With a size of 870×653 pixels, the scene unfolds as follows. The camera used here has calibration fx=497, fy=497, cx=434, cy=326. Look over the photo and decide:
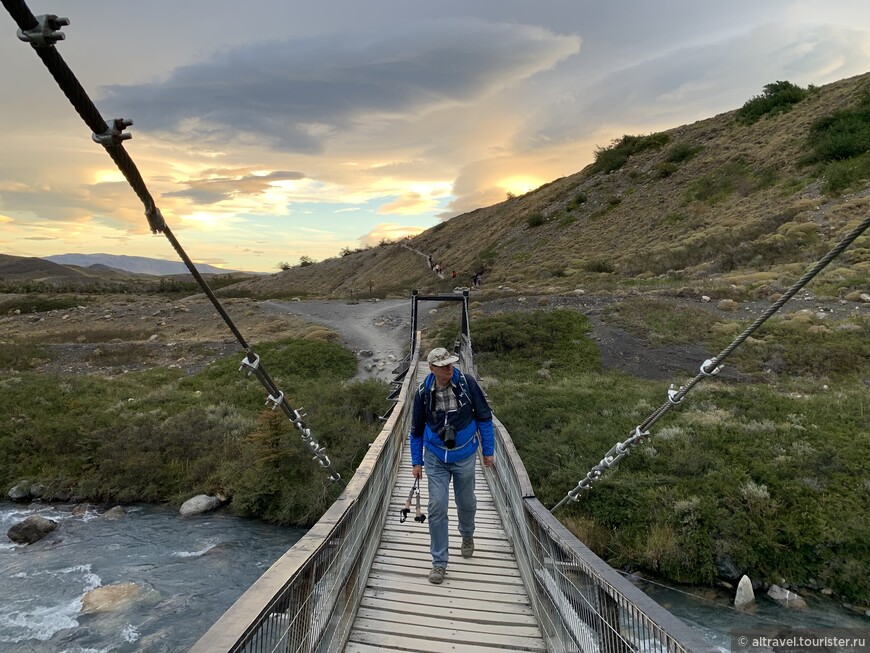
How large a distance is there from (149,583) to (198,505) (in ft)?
9.64

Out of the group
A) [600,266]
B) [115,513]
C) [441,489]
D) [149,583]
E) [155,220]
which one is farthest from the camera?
[600,266]

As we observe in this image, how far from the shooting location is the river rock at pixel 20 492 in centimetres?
1177

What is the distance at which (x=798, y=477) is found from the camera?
9180mm

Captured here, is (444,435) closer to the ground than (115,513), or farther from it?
farther from it

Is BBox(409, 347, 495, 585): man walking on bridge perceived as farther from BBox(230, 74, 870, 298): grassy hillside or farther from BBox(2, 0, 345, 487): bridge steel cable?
BBox(230, 74, 870, 298): grassy hillside

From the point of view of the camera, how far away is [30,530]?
9844 mm

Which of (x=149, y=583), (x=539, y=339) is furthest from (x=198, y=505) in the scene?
(x=539, y=339)

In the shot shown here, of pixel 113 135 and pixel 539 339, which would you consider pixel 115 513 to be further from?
pixel 539 339

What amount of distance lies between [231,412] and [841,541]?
14.8 m

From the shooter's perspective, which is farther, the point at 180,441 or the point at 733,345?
the point at 180,441

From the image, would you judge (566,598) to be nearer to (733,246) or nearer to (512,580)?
(512,580)

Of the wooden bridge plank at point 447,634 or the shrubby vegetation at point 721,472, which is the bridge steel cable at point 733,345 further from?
the wooden bridge plank at point 447,634

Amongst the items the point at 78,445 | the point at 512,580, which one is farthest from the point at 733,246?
the point at 78,445

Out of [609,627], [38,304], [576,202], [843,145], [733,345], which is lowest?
[609,627]
